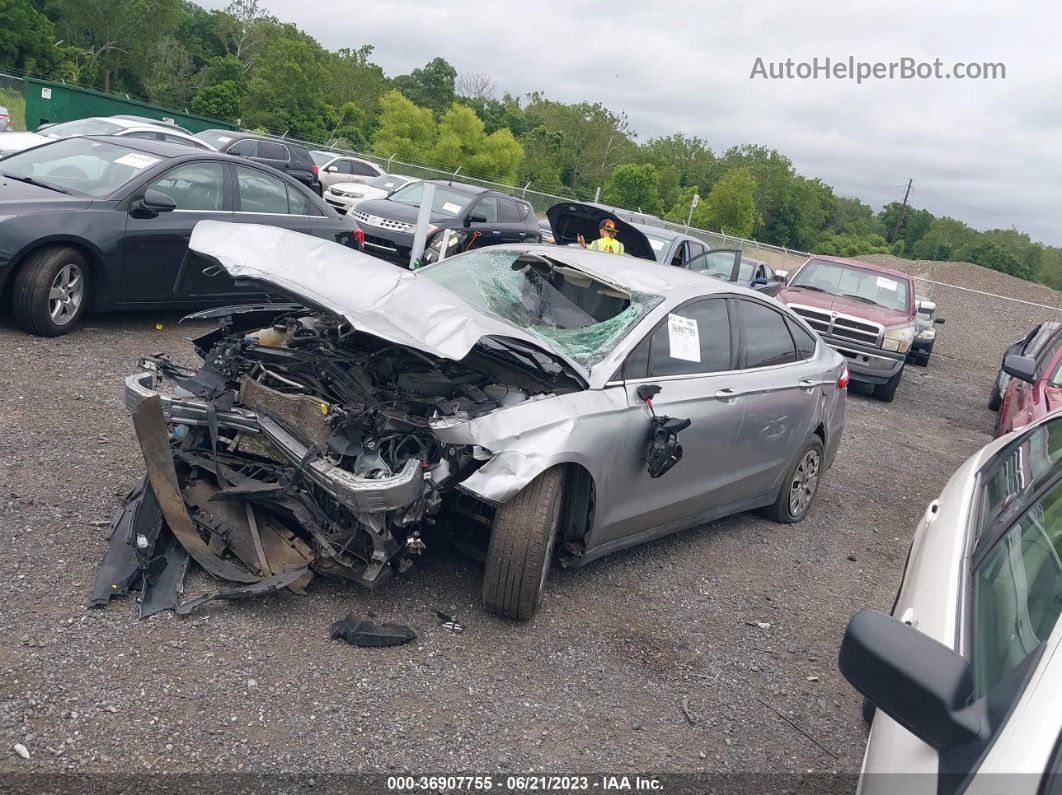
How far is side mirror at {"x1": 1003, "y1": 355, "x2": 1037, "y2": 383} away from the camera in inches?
287

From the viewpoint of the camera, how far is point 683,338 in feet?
16.4

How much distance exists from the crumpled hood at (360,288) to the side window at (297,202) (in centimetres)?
469

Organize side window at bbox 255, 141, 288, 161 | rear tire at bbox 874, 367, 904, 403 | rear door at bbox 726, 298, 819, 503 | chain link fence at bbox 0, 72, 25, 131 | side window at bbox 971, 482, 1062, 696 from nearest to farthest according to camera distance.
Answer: side window at bbox 971, 482, 1062, 696 < rear door at bbox 726, 298, 819, 503 < rear tire at bbox 874, 367, 904, 403 < side window at bbox 255, 141, 288, 161 < chain link fence at bbox 0, 72, 25, 131

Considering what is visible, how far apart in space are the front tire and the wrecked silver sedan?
2.83 m

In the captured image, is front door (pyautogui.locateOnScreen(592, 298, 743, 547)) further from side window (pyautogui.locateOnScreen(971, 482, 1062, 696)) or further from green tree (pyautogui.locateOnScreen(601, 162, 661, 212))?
green tree (pyautogui.locateOnScreen(601, 162, 661, 212))

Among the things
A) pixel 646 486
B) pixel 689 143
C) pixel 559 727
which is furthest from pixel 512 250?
pixel 689 143

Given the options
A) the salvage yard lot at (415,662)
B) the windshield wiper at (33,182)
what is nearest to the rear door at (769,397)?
the salvage yard lot at (415,662)

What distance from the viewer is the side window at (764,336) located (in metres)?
5.58

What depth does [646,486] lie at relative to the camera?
4703 mm

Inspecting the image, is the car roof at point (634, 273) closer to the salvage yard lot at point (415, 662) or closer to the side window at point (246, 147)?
the salvage yard lot at point (415, 662)

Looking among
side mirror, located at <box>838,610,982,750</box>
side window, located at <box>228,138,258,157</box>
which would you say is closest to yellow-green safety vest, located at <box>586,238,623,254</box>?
side mirror, located at <box>838,610,982,750</box>

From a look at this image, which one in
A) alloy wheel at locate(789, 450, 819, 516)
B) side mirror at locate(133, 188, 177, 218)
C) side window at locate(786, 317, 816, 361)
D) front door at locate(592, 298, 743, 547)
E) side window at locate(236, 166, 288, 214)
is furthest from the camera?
side window at locate(236, 166, 288, 214)

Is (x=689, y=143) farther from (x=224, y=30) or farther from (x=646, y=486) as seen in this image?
(x=646, y=486)

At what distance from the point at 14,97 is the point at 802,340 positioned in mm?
31612
